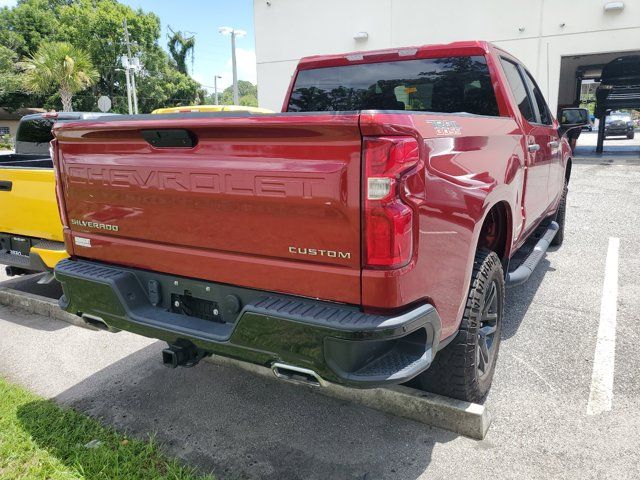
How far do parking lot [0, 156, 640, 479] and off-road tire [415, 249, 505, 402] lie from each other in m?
0.24

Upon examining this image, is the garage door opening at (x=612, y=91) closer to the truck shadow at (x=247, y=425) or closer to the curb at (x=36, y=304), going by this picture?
the truck shadow at (x=247, y=425)

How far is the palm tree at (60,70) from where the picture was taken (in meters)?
28.3

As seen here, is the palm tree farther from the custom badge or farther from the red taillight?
the red taillight

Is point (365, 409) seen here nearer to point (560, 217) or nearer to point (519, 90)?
point (519, 90)

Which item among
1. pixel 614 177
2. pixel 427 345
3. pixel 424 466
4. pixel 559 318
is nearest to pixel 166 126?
pixel 427 345

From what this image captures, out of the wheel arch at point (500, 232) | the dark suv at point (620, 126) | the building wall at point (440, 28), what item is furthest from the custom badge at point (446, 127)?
the dark suv at point (620, 126)

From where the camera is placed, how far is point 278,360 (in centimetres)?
229

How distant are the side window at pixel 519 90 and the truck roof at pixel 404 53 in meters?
0.28

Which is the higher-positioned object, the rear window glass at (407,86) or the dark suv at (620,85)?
the dark suv at (620,85)

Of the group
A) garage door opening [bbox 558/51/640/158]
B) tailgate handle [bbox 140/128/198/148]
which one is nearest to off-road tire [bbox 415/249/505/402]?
tailgate handle [bbox 140/128/198/148]

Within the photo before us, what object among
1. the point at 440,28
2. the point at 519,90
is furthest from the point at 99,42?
the point at 519,90

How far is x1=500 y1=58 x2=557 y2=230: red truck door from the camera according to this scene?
3854mm

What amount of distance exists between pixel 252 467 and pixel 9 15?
50421 millimetres

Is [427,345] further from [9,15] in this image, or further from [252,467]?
[9,15]
